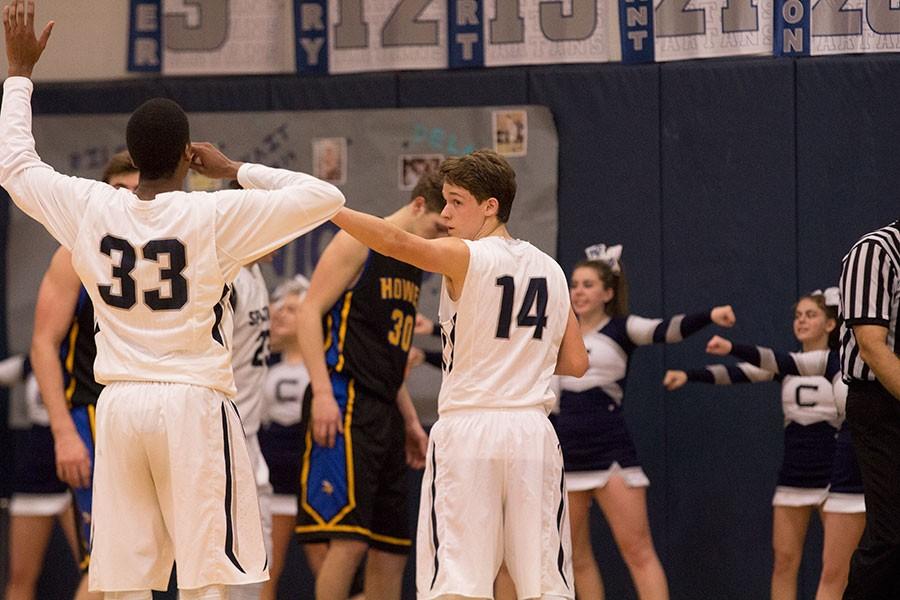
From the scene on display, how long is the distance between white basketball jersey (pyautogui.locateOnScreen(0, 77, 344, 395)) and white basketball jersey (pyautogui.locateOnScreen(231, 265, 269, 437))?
87.6 inches

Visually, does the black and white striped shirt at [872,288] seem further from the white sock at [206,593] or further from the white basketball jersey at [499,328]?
the white sock at [206,593]

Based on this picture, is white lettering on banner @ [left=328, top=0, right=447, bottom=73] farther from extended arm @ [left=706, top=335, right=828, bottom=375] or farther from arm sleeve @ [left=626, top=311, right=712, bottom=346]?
extended arm @ [left=706, top=335, right=828, bottom=375]

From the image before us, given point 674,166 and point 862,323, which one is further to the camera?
point 674,166

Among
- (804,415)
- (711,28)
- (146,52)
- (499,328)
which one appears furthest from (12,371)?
(711,28)

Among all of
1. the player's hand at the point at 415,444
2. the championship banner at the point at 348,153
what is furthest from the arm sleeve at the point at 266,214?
the championship banner at the point at 348,153

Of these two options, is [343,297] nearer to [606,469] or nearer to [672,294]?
[606,469]

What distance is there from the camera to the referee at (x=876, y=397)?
16.8ft

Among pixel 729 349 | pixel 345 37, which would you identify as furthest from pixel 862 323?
pixel 345 37

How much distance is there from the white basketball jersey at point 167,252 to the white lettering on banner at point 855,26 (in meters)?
4.90

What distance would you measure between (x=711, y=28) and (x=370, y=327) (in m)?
3.40

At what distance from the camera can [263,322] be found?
21.8 ft

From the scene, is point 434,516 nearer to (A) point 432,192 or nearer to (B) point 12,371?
(A) point 432,192

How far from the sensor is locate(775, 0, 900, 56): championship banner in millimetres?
8078

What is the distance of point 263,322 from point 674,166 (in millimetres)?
3107
